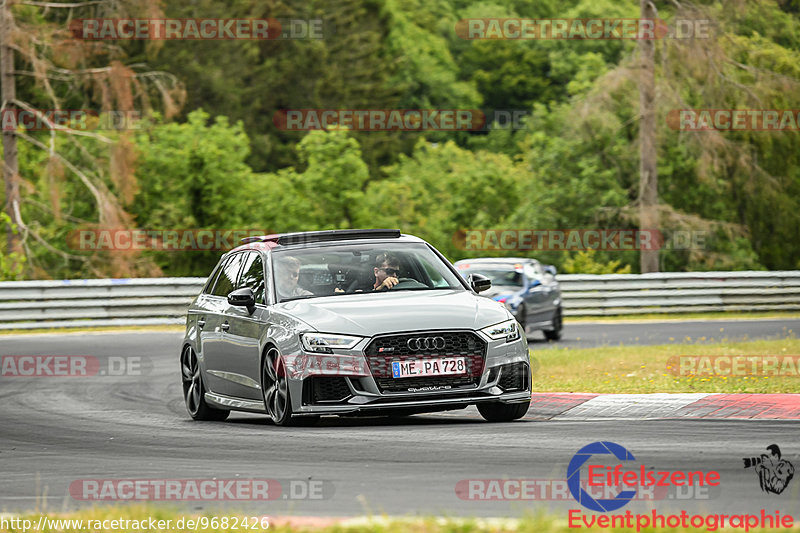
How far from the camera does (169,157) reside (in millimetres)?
49031

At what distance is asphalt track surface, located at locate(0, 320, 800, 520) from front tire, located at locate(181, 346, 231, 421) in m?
0.19

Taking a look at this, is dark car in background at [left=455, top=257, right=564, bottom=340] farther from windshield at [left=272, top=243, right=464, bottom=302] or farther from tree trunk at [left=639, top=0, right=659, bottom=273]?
tree trunk at [left=639, top=0, right=659, bottom=273]

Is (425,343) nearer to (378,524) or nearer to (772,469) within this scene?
(772,469)

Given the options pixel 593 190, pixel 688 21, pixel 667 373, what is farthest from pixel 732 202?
pixel 667 373

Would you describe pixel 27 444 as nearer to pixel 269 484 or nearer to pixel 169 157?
pixel 269 484

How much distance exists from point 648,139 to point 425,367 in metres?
30.4

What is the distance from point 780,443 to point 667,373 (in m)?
7.08

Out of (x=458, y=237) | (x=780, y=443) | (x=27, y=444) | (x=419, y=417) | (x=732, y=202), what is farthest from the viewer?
(x=458, y=237)

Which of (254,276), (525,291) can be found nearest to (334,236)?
(254,276)

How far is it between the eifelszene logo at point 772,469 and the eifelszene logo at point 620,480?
265mm

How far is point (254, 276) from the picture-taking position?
42.0 feet

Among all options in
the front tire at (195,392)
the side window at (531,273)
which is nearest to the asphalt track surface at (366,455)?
the front tire at (195,392)

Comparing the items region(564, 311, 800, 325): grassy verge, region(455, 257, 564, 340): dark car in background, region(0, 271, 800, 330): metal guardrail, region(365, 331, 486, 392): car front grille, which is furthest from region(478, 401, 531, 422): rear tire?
region(564, 311, 800, 325): grassy verge

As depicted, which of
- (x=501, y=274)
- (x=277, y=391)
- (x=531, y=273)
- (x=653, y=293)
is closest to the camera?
(x=277, y=391)
